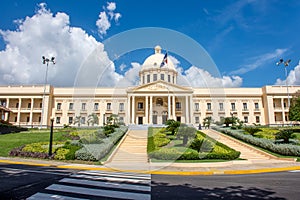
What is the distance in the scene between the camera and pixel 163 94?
4631 centimetres

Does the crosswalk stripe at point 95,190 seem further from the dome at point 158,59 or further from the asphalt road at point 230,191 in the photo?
the dome at point 158,59

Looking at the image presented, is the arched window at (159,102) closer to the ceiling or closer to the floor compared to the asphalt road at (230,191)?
closer to the ceiling

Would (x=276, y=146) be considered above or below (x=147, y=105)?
below

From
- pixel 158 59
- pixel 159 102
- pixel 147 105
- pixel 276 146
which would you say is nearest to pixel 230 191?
pixel 276 146

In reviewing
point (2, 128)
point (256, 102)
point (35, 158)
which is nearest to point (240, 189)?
point (35, 158)

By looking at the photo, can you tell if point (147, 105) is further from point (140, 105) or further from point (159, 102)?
point (159, 102)

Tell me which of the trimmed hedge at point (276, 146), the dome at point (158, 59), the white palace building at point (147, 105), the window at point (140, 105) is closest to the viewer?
the dome at point (158, 59)

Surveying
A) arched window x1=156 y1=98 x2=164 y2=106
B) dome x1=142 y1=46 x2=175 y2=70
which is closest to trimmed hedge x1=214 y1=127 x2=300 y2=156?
dome x1=142 y1=46 x2=175 y2=70

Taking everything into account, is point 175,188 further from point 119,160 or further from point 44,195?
point 119,160

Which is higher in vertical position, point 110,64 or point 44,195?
point 110,64

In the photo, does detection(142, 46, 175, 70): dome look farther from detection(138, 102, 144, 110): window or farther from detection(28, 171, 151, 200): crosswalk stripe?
detection(138, 102, 144, 110): window

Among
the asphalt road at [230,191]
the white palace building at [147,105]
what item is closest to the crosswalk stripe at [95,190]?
the asphalt road at [230,191]

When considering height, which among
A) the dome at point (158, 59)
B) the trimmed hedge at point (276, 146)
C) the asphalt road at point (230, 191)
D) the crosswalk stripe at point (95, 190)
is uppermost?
the dome at point (158, 59)

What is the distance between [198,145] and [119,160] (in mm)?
4893
